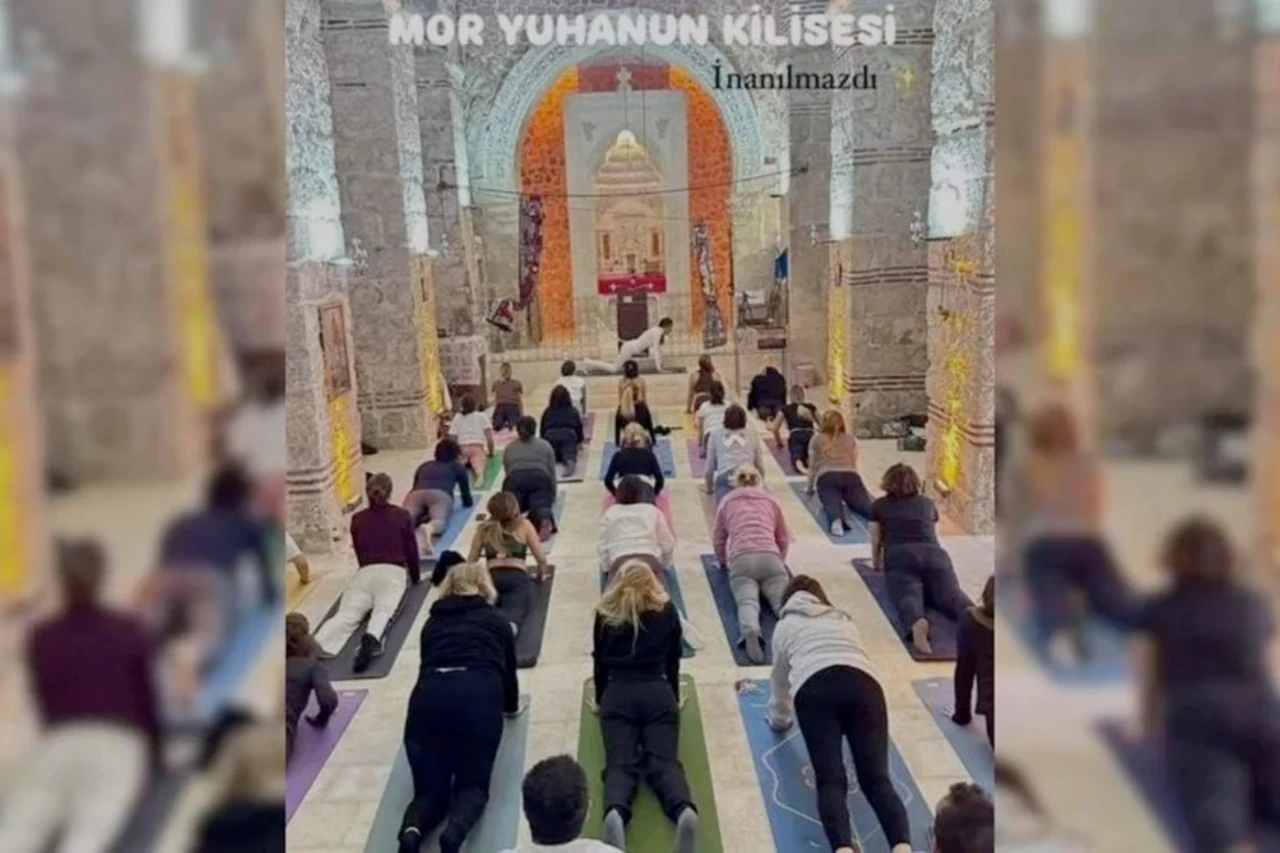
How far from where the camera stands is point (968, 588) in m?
6.30

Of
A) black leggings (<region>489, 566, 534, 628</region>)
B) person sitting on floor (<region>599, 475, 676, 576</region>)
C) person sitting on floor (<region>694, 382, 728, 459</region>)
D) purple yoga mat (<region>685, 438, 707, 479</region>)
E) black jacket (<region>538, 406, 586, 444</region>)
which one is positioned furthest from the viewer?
black jacket (<region>538, 406, 586, 444</region>)

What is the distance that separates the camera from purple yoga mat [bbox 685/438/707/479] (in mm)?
10470

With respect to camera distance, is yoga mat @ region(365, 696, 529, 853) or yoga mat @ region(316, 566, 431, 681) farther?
yoga mat @ region(316, 566, 431, 681)

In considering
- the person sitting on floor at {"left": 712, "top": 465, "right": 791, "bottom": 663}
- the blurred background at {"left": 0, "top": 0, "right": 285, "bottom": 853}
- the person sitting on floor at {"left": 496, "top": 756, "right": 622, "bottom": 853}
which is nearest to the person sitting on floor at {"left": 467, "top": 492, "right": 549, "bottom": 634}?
the person sitting on floor at {"left": 712, "top": 465, "right": 791, "bottom": 663}

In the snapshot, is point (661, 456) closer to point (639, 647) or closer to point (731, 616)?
point (731, 616)

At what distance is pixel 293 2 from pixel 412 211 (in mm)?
4496

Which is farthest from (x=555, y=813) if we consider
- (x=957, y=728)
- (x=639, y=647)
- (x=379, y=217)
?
(x=379, y=217)

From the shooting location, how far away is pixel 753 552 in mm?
6172

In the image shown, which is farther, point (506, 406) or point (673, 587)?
point (506, 406)

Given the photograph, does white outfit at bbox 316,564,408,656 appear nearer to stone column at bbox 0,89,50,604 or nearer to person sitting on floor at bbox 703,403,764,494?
person sitting on floor at bbox 703,403,764,494

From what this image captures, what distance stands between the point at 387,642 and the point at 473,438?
4035mm

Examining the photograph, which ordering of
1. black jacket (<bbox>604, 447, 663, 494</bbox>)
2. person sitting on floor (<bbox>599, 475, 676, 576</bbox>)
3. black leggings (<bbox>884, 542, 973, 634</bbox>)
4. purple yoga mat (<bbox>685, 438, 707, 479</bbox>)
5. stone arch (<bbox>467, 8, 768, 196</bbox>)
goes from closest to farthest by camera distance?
black leggings (<bbox>884, 542, 973, 634</bbox>) → person sitting on floor (<bbox>599, 475, 676, 576</bbox>) → black jacket (<bbox>604, 447, 663, 494</bbox>) → purple yoga mat (<bbox>685, 438, 707, 479</bbox>) → stone arch (<bbox>467, 8, 768, 196</bbox>)

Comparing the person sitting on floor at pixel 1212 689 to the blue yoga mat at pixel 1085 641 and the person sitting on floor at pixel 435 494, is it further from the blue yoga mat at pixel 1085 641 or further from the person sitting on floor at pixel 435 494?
the person sitting on floor at pixel 435 494

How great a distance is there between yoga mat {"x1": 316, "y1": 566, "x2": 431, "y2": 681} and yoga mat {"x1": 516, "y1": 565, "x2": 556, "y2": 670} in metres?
0.68
